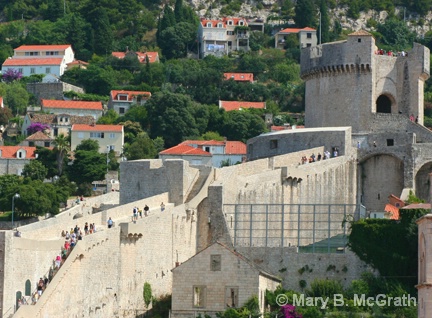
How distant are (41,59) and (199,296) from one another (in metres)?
95.5

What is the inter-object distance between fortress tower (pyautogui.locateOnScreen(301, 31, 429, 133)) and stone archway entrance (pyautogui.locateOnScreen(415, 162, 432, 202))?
3.88 metres

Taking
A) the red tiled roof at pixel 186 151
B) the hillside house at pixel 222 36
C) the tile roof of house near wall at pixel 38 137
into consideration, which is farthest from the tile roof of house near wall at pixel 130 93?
the red tiled roof at pixel 186 151

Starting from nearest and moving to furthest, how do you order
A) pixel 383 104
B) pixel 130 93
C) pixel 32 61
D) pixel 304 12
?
pixel 383 104 → pixel 130 93 → pixel 32 61 → pixel 304 12

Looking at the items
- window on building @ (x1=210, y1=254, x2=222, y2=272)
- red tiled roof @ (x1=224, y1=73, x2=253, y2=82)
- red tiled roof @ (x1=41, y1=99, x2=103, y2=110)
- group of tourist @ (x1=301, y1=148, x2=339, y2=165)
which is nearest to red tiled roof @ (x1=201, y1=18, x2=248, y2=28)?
red tiled roof @ (x1=224, y1=73, x2=253, y2=82)

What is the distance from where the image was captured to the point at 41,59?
15588 centimetres

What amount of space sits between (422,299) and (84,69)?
103m

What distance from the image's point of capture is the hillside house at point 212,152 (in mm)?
111938

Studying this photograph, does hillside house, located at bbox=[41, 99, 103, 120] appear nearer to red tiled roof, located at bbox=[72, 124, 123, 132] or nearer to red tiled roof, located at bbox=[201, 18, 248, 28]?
red tiled roof, located at bbox=[72, 124, 123, 132]

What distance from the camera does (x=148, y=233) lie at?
2522 inches

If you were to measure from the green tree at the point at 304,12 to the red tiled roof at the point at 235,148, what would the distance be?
140ft

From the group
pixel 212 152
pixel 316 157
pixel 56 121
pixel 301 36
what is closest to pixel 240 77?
pixel 301 36

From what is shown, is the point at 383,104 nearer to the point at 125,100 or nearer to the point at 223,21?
the point at 125,100

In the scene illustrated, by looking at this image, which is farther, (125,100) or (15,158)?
(125,100)

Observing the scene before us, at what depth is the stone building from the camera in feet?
204
